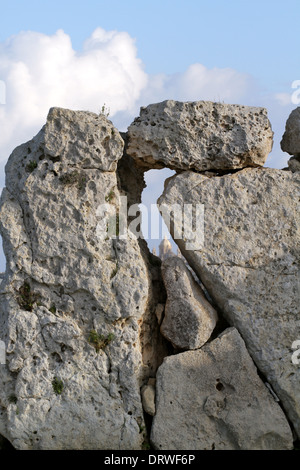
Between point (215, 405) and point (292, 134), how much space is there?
167 inches

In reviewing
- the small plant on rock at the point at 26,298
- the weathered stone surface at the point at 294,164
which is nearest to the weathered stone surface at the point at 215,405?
the small plant on rock at the point at 26,298

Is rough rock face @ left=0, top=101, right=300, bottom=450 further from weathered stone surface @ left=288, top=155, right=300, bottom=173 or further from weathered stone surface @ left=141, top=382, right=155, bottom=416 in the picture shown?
weathered stone surface @ left=288, top=155, right=300, bottom=173

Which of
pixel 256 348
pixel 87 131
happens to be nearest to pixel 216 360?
pixel 256 348

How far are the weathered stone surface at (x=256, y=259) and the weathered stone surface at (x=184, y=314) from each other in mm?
274

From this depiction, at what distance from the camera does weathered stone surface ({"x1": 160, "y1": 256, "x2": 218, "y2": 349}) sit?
25.8 feet

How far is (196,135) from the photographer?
27.6 feet

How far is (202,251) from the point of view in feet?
26.6

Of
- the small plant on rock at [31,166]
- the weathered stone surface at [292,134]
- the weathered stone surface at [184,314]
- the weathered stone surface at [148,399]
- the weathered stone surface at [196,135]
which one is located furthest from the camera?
the weathered stone surface at [292,134]

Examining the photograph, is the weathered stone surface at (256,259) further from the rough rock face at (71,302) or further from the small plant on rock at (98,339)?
the small plant on rock at (98,339)

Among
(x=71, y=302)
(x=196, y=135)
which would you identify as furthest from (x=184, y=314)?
(x=196, y=135)

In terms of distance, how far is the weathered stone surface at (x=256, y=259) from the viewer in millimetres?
7938

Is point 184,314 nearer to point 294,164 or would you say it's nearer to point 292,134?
point 294,164

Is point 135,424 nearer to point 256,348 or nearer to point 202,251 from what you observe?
point 256,348
